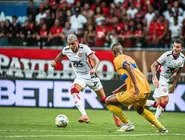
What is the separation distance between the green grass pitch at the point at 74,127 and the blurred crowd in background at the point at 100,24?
4099 millimetres

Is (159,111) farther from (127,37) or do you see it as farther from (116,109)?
(127,37)

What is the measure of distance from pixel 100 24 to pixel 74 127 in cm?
1044

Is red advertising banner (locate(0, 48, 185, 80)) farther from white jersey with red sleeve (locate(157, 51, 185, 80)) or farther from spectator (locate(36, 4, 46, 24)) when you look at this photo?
white jersey with red sleeve (locate(157, 51, 185, 80))

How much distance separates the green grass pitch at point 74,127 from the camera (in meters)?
11.9

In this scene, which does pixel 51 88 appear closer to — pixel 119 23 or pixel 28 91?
pixel 28 91

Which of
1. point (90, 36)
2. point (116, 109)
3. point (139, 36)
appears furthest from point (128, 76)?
point (90, 36)

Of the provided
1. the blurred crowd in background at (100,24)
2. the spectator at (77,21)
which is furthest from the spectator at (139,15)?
the spectator at (77,21)

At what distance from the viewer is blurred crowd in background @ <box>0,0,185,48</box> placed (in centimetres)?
2314

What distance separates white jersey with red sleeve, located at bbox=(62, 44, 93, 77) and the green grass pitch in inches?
55.0

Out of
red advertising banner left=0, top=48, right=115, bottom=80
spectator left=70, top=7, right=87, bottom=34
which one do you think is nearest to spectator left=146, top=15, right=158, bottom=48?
red advertising banner left=0, top=48, right=115, bottom=80

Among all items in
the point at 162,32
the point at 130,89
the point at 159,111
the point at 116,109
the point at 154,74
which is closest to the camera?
the point at 130,89

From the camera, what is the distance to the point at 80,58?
15.9 meters

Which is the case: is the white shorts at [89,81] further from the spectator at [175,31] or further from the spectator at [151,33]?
the spectator at [175,31]

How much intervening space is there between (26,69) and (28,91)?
176 cm
